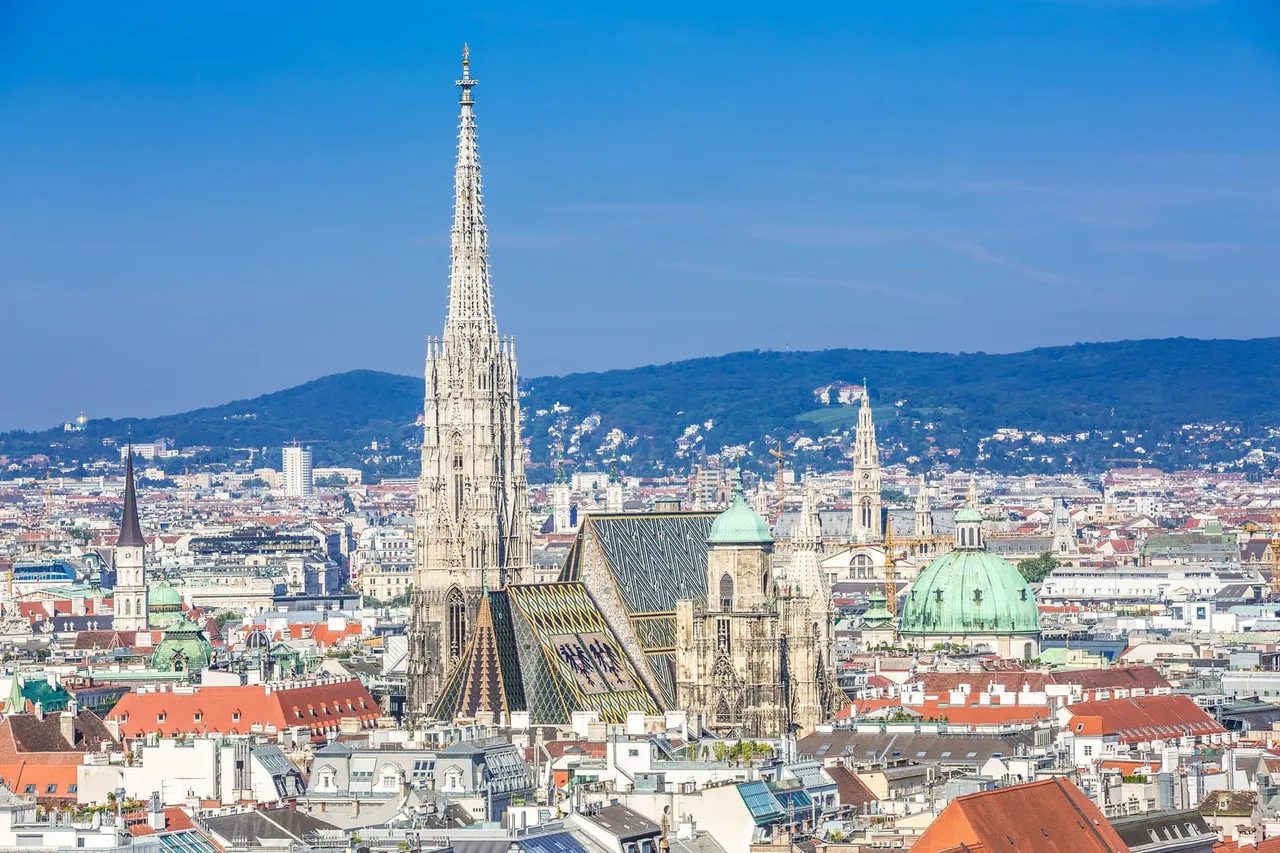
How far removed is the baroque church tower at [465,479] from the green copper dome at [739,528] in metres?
8.62

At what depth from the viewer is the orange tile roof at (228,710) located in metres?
115

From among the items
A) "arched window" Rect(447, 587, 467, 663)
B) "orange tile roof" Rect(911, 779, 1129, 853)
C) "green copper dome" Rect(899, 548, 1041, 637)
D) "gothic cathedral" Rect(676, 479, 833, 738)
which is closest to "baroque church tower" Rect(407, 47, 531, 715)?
"arched window" Rect(447, 587, 467, 663)

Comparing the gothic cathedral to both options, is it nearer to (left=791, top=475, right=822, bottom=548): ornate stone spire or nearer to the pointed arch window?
the pointed arch window

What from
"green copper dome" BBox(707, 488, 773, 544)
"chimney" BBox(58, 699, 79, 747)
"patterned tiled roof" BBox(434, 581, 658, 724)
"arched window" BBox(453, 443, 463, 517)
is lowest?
"chimney" BBox(58, 699, 79, 747)

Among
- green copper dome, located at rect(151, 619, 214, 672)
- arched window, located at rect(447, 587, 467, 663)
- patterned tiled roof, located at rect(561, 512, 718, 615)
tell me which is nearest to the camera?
arched window, located at rect(447, 587, 467, 663)

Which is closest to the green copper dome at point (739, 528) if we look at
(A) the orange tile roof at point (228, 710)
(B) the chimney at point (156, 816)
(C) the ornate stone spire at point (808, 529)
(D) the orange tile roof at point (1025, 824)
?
(A) the orange tile roof at point (228, 710)

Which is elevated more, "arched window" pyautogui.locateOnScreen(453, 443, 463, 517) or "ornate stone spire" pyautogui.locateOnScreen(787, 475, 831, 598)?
"arched window" pyautogui.locateOnScreen(453, 443, 463, 517)

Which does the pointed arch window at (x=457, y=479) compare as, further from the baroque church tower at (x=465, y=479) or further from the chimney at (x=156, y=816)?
the chimney at (x=156, y=816)

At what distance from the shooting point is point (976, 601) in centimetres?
14825

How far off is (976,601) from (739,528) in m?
33.4

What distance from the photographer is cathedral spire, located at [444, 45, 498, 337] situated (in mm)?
127312

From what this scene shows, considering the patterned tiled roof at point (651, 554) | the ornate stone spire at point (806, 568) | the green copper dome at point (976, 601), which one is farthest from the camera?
the green copper dome at point (976, 601)

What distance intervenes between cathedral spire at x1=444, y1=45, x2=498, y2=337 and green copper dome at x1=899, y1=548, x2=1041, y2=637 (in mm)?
28935

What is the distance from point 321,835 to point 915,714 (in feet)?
138
